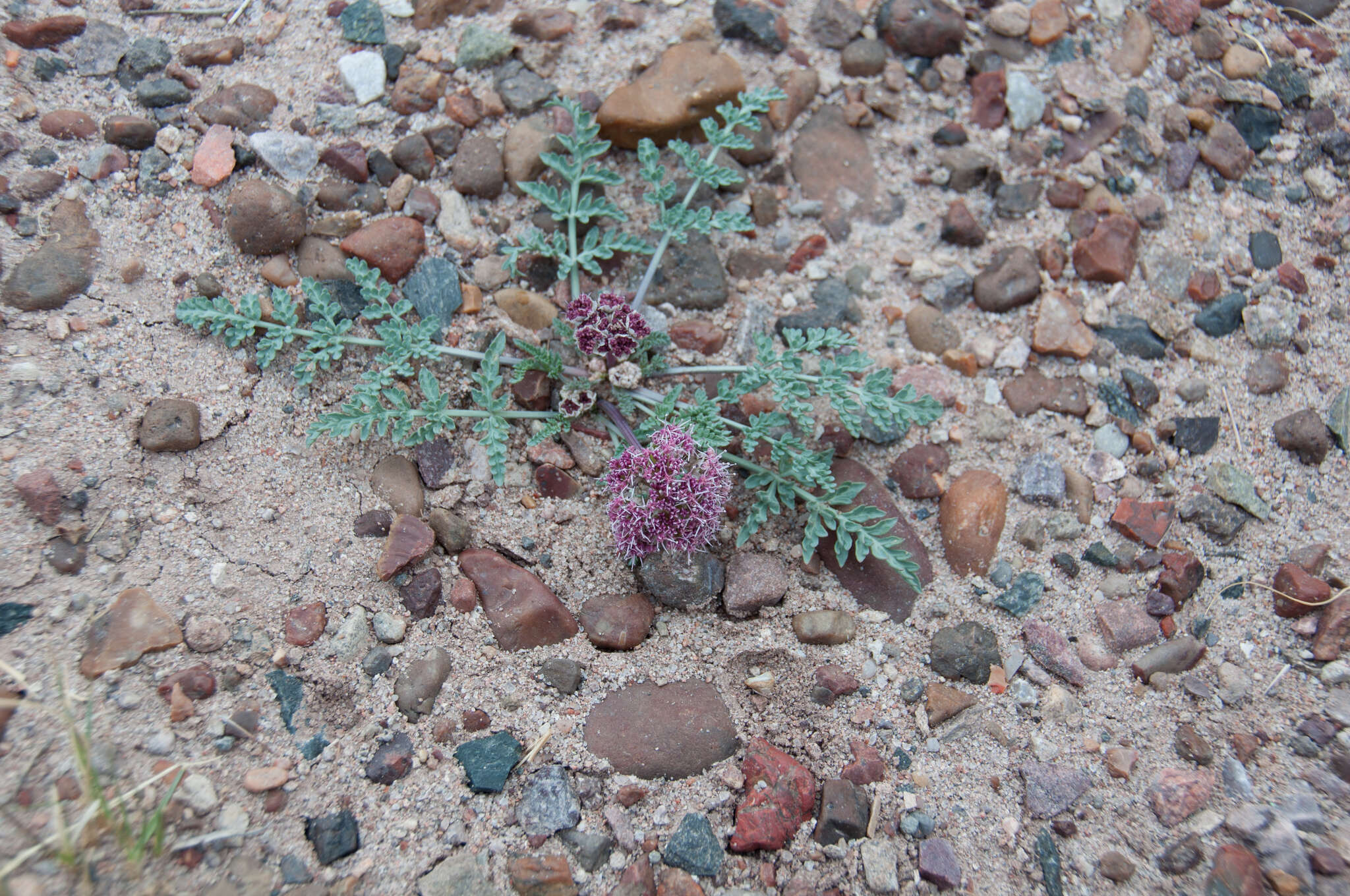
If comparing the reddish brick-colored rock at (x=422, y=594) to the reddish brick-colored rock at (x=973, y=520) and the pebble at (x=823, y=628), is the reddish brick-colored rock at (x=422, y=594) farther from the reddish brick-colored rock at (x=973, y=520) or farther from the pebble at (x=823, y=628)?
the reddish brick-colored rock at (x=973, y=520)

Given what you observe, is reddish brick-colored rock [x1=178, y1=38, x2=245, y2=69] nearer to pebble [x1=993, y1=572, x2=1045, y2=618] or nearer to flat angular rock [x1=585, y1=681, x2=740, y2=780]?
flat angular rock [x1=585, y1=681, x2=740, y2=780]

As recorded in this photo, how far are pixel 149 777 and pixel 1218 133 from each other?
538 cm

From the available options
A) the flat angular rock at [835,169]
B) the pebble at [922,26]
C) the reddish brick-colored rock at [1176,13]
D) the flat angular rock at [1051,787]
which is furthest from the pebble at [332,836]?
the reddish brick-colored rock at [1176,13]

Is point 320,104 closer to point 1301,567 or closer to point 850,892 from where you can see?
point 850,892

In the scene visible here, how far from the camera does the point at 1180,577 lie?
3373mm

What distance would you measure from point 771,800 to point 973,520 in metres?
1.47

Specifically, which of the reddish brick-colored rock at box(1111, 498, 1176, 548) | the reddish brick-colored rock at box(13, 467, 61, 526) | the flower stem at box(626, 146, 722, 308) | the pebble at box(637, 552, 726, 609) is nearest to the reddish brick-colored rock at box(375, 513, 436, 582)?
the pebble at box(637, 552, 726, 609)

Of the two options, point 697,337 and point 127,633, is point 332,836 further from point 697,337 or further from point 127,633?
point 697,337

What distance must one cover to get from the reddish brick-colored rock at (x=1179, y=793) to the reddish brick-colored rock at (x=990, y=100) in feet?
10.5

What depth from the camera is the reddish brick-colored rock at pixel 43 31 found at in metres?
3.74

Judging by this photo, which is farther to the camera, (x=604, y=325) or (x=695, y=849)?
(x=604, y=325)

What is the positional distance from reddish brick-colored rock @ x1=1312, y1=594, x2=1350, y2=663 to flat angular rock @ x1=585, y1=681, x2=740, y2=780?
2266 millimetres

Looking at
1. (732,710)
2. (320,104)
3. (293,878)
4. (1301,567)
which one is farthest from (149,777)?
(1301,567)

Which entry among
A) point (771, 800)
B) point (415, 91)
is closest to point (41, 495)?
point (415, 91)
